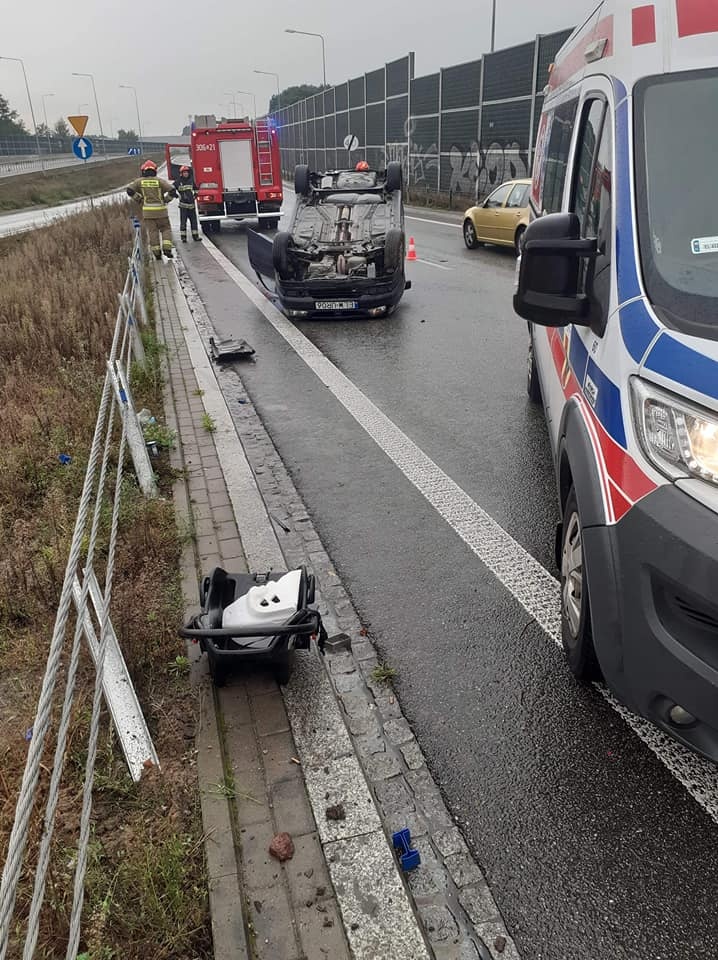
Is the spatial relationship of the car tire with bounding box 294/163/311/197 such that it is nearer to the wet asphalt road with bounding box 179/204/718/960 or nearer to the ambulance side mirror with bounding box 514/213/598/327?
the wet asphalt road with bounding box 179/204/718/960

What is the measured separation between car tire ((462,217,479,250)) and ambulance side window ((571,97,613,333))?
14.5m

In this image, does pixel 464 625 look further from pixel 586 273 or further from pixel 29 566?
pixel 29 566

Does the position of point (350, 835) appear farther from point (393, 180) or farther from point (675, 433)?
point (393, 180)

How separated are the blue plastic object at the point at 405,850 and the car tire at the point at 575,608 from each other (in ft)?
3.60

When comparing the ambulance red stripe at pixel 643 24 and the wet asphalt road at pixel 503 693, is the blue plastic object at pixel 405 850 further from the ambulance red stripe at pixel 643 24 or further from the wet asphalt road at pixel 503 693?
the ambulance red stripe at pixel 643 24

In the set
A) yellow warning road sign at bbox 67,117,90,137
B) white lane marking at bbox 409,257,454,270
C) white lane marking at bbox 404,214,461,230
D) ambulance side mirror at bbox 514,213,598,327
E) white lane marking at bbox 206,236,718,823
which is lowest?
white lane marking at bbox 206,236,718,823

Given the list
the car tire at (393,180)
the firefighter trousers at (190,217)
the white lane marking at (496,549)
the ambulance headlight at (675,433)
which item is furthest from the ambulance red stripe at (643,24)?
the firefighter trousers at (190,217)

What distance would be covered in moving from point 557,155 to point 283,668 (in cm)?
397

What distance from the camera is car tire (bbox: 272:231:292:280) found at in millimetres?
11141

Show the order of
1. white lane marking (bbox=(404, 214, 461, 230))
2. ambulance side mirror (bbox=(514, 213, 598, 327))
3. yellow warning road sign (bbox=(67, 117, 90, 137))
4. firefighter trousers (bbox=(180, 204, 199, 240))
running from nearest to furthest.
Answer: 1. ambulance side mirror (bbox=(514, 213, 598, 327))
2. yellow warning road sign (bbox=(67, 117, 90, 137))
3. firefighter trousers (bbox=(180, 204, 199, 240))
4. white lane marking (bbox=(404, 214, 461, 230))

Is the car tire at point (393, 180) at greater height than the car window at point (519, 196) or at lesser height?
greater

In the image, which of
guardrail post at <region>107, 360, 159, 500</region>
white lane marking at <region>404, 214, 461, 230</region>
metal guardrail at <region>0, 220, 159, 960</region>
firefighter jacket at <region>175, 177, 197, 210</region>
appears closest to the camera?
metal guardrail at <region>0, 220, 159, 960</region>

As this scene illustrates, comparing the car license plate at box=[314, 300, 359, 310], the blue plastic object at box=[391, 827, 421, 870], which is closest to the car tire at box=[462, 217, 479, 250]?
the car license plate at box=[314, 300, 359, 310]

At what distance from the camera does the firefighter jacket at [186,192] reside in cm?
2148
